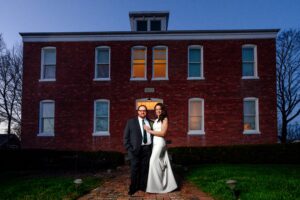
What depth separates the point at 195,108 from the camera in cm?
1898

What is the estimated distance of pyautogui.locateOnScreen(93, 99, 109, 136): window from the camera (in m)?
19.1

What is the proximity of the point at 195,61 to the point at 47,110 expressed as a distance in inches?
385

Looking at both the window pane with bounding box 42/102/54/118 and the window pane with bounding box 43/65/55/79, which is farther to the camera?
the window pane with bounding box 43/65/55/79

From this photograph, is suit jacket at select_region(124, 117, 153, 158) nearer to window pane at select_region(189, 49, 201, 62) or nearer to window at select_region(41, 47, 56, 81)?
window pane at select_region(189, 49, 201, 62)

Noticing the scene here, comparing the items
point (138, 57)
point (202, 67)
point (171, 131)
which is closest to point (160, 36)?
point (138, 57)

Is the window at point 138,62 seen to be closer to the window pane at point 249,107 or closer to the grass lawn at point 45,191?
the window pane at point 249,107

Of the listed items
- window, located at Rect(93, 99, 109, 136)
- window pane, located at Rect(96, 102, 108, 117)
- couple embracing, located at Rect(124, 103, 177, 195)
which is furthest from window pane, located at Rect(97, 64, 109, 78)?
couple embracing, located at Rect(124, 103, 177, 195)

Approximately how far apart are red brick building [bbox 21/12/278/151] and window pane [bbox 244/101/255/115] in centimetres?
4

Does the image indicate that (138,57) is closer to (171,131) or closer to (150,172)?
(171,131)

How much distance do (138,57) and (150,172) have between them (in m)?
13.2

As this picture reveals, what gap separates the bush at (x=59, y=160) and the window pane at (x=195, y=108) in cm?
649

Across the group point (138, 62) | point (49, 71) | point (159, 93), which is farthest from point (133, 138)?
point (49, 71)

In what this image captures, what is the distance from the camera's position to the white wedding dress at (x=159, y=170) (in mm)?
7016

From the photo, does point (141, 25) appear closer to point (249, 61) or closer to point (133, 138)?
point (249, 61)
